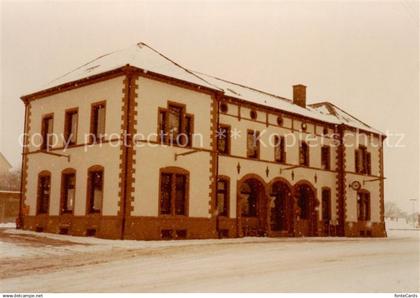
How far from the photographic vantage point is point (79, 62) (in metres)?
27.6

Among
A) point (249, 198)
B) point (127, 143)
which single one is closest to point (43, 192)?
point (127, 143)

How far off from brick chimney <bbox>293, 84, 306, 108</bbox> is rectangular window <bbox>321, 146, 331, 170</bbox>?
142 inches

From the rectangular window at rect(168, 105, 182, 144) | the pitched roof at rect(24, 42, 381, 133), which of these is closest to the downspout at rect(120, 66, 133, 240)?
the pitched roof at rect(24, 42, 381, 133)

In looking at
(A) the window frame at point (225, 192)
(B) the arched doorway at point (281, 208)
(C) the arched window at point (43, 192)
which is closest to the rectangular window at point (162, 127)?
(A) the window frame at point (225, 192)

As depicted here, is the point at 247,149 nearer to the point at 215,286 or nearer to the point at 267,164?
the point at 267,164

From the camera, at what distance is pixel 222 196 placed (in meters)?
25.6

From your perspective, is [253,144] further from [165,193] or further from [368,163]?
[368,163]

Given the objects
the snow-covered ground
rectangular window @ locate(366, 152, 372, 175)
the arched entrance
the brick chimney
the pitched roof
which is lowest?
the snow-covered ground

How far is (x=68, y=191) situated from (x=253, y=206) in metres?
10.3

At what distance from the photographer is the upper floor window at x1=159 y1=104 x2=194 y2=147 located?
2247 centimetres

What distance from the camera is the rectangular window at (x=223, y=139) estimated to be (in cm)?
2592

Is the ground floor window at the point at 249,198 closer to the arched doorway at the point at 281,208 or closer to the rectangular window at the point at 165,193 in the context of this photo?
the arched doorway at the point at 281,208

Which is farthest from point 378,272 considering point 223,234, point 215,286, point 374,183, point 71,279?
point 374,183

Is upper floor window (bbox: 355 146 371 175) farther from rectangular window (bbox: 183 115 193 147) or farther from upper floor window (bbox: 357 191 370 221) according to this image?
rectangular window (bbox: 183 115 193 147)
